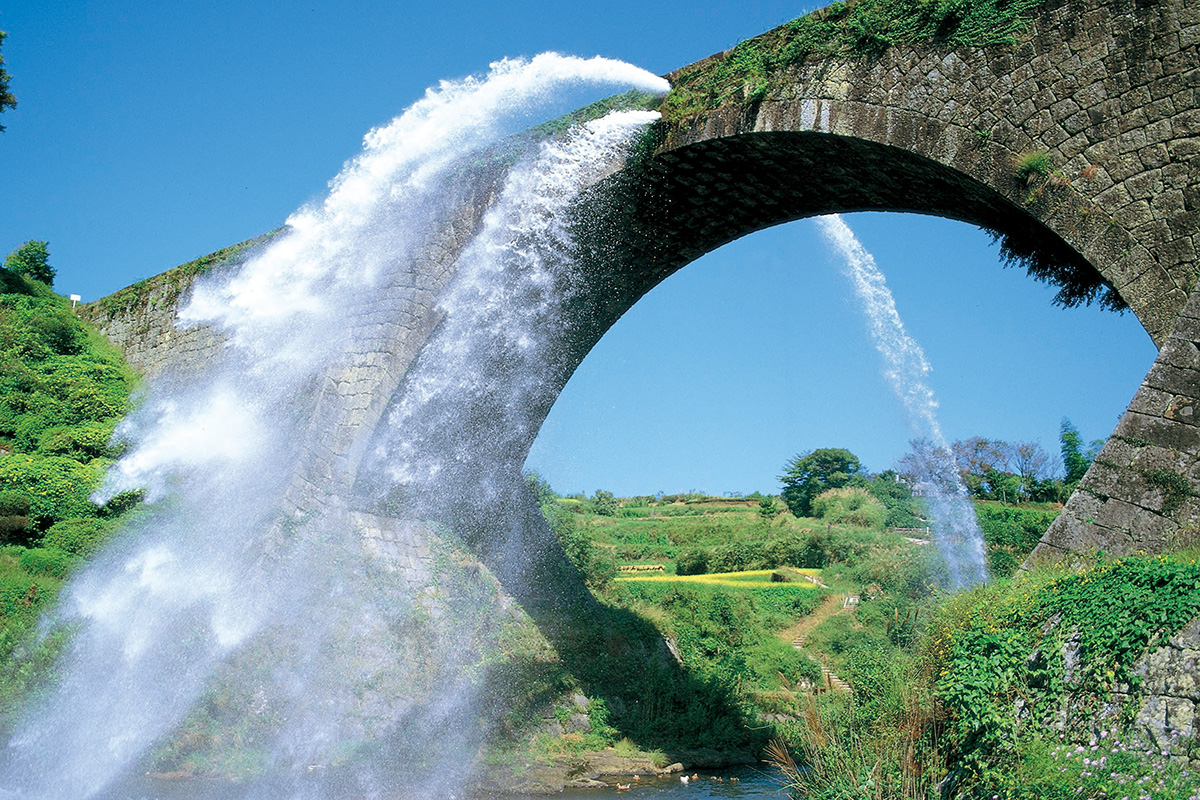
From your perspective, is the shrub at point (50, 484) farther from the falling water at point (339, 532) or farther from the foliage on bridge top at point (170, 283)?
the foliage on bridge top at point (170, 283)

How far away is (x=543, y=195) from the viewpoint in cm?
902

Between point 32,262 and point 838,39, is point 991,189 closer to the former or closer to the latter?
point 838,39

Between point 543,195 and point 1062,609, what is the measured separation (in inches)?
256

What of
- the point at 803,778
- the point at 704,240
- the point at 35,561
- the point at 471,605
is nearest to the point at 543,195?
the point at 704,240

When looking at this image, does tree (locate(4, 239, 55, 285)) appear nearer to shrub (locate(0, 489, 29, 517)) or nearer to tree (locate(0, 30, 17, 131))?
tree (locate(0, 30, 17, 131))

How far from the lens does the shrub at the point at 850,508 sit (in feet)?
102

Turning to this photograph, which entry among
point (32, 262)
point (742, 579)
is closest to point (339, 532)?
point (32, 262)

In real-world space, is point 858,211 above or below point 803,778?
above

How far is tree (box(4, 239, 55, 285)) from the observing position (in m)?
17.4

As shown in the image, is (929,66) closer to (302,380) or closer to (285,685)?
(302,380)

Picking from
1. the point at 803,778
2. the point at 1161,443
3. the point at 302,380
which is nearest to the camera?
the point at 1161,443

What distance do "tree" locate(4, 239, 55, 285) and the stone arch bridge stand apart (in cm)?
1145

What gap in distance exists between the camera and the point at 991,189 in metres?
5.84

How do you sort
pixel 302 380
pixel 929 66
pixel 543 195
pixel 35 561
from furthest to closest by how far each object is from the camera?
pixel 302 380
pixel 35 561
pixel 543 195
pixel 929 66
